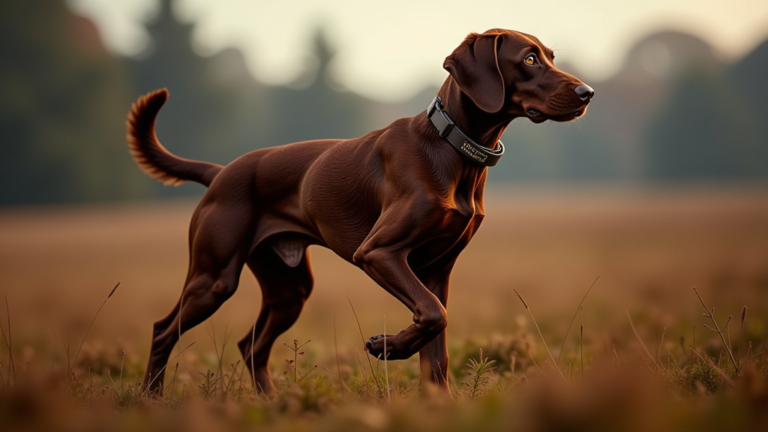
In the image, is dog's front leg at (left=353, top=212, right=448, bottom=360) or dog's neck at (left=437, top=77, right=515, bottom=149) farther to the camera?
dog's neck at (left=437, top=77, right=515, bottom=149)

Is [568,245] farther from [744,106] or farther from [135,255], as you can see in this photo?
[744,106]

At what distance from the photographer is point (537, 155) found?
96.6 m

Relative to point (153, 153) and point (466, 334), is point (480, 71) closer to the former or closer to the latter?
point (153, 153)

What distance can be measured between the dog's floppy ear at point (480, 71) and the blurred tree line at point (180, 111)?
12.7 m

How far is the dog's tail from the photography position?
5.26 metres

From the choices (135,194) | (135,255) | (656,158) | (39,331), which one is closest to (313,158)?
(39,331)

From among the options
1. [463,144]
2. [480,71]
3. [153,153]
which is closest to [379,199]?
[463,144]

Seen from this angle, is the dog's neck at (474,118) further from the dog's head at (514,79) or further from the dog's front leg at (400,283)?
the dog's front leg at (400,283)

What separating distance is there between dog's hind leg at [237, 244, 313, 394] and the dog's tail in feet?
2.59

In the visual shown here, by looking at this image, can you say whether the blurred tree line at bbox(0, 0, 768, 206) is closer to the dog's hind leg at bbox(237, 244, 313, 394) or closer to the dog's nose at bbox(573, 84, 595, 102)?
the dog's hind leg at bbox(237, 244, 313, 394)

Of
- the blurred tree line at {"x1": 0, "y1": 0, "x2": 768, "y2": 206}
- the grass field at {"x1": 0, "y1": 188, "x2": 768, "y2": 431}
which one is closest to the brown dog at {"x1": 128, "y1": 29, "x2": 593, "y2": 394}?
the grass field at {"x1": 0, "y1": 188, "x2": 768, "y2": 431}

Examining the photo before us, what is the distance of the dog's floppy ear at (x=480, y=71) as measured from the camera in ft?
12.7

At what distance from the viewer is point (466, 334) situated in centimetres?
866

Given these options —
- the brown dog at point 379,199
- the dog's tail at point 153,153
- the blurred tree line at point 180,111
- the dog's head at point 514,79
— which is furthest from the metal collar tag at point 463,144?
the blurred tree line at point 180,111
